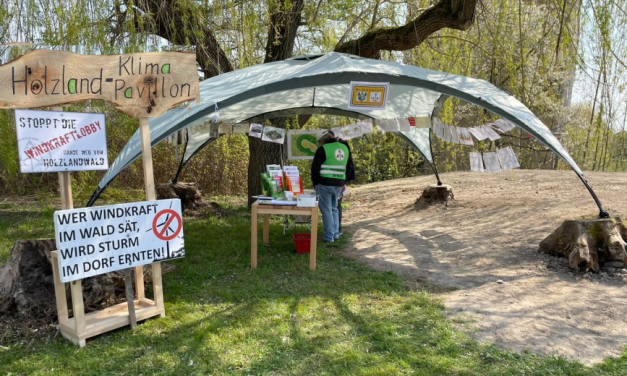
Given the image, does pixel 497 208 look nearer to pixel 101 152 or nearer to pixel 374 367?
pixel 374 367

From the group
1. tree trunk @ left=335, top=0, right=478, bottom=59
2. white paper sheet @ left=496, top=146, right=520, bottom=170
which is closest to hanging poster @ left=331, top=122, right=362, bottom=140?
tree trunk @ left=335, top=0, right=478, bottom=59

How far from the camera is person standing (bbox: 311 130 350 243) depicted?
6125mm

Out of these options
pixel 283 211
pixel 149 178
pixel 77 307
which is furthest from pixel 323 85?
pixel 77 307

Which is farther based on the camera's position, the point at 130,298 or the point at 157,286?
the point at 157,286

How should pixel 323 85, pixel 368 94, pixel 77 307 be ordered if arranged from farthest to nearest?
pixel 368 94, pixel 323 85, pixel 77 307

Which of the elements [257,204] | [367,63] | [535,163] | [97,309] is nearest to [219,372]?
[97,309]

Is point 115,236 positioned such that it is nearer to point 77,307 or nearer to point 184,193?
point 77,307

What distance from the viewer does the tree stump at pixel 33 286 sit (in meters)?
3.66

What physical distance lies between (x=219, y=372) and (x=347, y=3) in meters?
5.34

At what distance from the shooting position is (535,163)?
15.1 metres

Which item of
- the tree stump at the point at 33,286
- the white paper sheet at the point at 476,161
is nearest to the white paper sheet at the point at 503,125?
the white paper sheet at the point at 476,161

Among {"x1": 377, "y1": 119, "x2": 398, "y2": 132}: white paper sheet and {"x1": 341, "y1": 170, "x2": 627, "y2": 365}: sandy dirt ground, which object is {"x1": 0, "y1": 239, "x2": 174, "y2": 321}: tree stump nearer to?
{"x1": 341, "y1": 170, "x2": 627, "y2": 365}: sandy dirt ground

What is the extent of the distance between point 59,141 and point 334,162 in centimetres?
352

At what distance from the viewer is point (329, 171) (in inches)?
241
